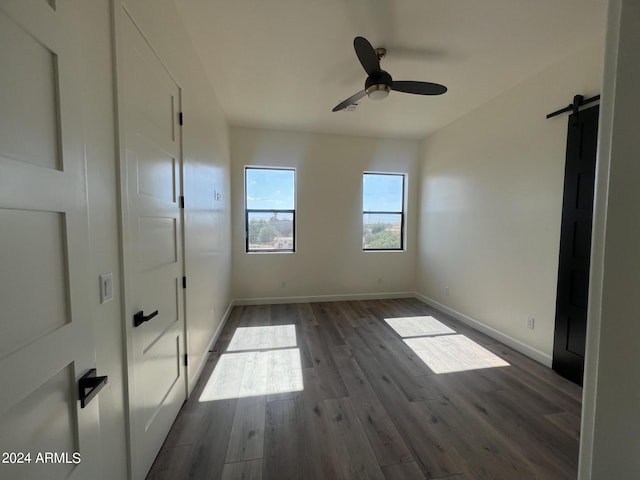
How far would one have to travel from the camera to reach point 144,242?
138cm

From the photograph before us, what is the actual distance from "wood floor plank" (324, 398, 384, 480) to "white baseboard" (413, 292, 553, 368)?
2.04 meters

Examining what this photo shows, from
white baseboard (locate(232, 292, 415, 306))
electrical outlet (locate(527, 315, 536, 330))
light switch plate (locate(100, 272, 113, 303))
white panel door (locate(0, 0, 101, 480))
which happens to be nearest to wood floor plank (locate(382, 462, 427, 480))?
white panel door (locate(0, 0, 101, 480))

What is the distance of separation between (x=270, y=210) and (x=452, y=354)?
325 cm

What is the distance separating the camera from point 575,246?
2232 millimetres

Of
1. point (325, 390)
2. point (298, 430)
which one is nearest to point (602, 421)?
point (298, 430)

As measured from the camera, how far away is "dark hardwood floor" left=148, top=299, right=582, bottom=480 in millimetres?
1458

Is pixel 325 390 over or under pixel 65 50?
under

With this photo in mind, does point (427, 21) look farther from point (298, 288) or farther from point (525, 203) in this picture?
point (298, 288)

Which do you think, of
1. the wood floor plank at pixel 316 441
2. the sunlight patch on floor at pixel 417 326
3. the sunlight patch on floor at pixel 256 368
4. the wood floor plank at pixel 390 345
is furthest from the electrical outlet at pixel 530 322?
the sunlight patch on floor at pixel 256 368

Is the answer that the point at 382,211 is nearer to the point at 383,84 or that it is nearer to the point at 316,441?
the point at 383,84

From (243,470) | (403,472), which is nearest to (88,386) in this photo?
(243,470)

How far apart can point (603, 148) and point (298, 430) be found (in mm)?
2003

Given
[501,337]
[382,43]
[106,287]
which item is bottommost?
[501,337]

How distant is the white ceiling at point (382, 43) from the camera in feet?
5.90
